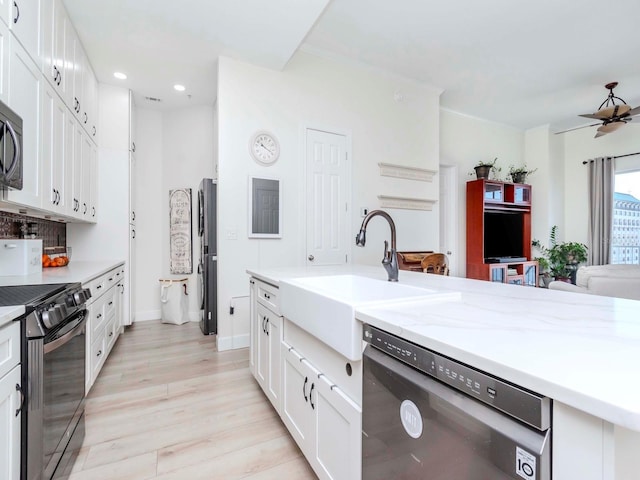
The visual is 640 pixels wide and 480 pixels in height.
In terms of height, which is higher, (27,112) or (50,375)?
(27,112)

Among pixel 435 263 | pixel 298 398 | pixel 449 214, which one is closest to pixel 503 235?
pixel 449 214

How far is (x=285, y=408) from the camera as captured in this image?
1638 mm

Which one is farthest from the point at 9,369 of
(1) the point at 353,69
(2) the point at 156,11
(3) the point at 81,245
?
(1) the point at 353,69

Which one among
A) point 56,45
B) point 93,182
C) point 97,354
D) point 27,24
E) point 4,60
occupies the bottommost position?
point 97,354

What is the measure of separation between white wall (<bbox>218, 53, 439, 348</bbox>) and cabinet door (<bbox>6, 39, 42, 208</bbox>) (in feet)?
4.61

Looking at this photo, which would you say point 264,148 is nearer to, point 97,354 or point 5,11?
point 5,11

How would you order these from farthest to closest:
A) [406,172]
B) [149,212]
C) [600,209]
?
[600,209] < [149,212] < [406,172]

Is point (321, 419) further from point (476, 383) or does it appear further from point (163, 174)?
point (163, 174)

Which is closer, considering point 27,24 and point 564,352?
point 564,352

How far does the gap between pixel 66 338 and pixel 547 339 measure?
1774 mm

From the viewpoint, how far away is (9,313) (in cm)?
99

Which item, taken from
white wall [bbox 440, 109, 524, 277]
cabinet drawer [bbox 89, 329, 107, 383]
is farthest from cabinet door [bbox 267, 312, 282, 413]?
white wall [bbox 440, 109, 524, 277]

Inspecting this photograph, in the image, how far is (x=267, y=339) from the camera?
1.92 meters

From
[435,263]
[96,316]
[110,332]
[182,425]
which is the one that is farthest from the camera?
[435,263]
